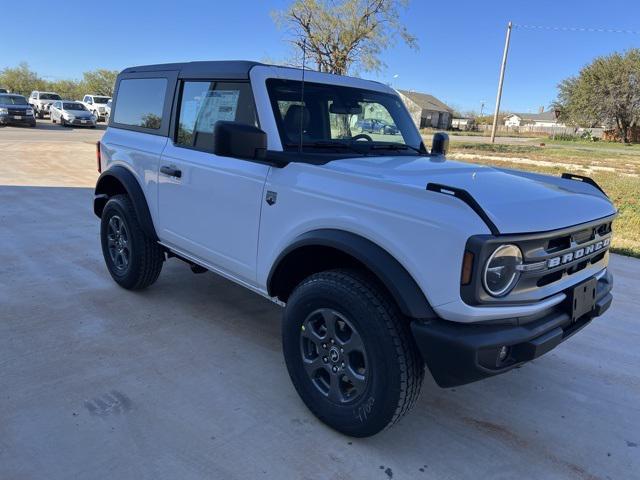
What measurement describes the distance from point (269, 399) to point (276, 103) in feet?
6.05

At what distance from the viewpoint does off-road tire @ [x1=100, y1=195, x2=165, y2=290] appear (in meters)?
4.29

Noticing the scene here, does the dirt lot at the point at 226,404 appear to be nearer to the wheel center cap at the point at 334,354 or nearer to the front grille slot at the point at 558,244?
the wheel center cap at the point at 334,354

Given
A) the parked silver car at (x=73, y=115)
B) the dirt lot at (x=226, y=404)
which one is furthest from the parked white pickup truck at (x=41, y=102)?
the dirt lot at (x=226, y=404)

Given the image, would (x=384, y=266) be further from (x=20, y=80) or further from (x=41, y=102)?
(x=20, y=80)

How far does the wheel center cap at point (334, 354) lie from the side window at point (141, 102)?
8.06 feet

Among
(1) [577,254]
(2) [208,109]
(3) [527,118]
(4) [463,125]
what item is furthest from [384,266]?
(3) [527,118]

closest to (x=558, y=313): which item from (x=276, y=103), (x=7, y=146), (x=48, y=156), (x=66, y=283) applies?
(x=276, y=103)

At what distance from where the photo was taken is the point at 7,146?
54.8ft

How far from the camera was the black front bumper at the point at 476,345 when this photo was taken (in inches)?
85.5

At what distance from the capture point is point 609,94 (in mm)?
49688

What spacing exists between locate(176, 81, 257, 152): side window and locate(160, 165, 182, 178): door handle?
203 mm

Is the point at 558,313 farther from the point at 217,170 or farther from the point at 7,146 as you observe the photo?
the point at 7,146

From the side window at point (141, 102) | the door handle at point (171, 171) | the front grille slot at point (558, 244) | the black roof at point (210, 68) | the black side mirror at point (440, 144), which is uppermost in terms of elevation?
the black roof at point (210, 68)

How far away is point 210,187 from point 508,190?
1.90m
